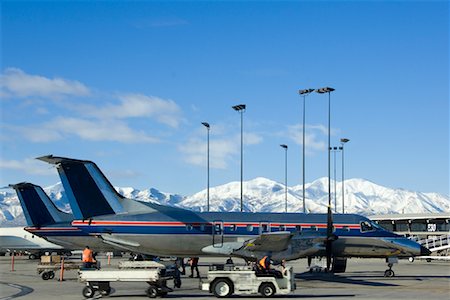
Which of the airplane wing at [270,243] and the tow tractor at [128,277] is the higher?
the airplane wing at [270,243]

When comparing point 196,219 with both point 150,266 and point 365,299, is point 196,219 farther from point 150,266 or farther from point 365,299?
point 365,299

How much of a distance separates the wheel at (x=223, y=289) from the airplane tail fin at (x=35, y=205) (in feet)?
104

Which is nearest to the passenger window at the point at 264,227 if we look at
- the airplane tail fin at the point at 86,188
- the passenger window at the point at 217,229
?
the passenger window at the point at 217,229

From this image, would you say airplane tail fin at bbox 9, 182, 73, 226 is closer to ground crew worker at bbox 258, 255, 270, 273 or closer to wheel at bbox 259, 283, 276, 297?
ground crew worker at bbox 258, 255, 270, 273

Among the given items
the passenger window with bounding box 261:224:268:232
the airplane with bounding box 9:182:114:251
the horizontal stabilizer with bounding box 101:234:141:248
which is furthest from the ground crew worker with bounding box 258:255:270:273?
the airplane with bounding box 9:182:114:251

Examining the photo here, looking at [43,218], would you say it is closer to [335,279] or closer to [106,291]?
[335,279]

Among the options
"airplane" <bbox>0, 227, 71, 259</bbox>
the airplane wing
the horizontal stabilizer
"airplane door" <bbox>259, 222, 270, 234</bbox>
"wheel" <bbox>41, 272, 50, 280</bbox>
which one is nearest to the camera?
the airplane wing

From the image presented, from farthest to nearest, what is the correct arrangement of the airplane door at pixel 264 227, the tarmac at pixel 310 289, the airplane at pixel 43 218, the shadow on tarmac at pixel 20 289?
the airplane at pixel 43 218 → the airplane door at pixel 264 227 → the shadow on tarmac at pixel 20 289 → the tarmac at pixel 310 289

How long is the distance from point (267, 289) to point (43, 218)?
109 feet

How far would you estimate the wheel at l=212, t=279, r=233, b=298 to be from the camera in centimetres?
2523

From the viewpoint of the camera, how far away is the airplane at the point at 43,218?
50438 millimetres

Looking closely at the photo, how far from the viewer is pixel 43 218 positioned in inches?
2100

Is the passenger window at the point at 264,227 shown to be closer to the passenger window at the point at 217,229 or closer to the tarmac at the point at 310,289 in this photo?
the passenger window at the point at 217,229

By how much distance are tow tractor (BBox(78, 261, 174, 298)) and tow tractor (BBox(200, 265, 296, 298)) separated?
1.84 metres
